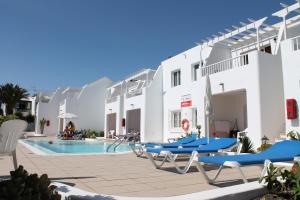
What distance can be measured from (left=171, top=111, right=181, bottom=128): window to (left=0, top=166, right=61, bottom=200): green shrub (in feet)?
55.4

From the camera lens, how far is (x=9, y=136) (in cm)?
511

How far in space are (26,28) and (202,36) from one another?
1062 cm

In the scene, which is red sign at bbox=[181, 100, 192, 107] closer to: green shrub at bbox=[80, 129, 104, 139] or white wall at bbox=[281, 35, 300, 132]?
white wall at bbox=[281, 35, 300, 132]

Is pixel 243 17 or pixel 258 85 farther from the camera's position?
pixel 243 17

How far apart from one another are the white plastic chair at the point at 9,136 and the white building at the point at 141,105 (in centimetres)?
1555

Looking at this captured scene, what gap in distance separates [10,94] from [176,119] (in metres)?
32.8

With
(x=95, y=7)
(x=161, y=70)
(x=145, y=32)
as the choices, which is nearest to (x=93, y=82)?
(x=161, y=70)

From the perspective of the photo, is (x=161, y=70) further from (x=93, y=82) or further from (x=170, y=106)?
(x=93, y=82)

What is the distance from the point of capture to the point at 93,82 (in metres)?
33.7

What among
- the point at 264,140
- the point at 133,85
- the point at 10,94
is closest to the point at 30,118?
the point at 10,94

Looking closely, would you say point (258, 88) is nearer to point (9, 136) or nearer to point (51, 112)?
point (9, 136)

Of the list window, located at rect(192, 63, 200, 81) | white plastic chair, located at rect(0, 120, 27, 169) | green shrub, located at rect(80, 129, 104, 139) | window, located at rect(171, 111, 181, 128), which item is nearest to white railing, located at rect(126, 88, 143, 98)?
window, located at rect(171, 111, 181, 128)

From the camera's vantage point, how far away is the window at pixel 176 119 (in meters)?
19.5

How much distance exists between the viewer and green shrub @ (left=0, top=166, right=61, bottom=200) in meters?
2.56
